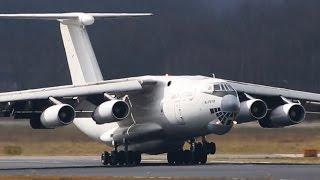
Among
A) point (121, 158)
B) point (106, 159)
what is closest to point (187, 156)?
point (121, 158)

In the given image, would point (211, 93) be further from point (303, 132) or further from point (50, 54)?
point (50, 54)

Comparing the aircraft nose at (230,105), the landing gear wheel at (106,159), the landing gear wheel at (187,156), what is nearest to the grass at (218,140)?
the landing gear wheel at (187,156)

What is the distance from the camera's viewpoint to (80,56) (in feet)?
146

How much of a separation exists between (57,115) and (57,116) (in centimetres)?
3

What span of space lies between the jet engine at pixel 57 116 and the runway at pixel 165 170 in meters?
1.30

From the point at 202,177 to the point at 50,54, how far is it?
26.4 meters

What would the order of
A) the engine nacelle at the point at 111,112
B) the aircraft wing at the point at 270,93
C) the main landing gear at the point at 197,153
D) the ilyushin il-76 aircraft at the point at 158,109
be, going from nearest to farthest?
the engine nacelle at the point at 111,112 < the ilyushin il-76 aircraft at the point at 158,109 < the main landing gear at the point at 197,153 < the aircraft wing at the point at 270,93

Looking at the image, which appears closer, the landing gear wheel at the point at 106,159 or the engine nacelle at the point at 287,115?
the engine nacelle at the point at 287,115

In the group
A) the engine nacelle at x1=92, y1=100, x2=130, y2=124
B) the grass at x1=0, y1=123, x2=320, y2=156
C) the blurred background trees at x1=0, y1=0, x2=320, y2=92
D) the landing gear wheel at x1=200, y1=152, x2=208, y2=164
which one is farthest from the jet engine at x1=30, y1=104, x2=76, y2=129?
the blurred background trees at x1=0, y1=0, x2=320, y2=92

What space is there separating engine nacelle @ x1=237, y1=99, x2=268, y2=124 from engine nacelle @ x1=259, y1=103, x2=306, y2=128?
79 centimetres

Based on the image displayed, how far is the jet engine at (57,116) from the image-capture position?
3800 cm

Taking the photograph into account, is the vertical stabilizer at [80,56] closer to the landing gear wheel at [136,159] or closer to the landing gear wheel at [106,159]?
the landing gear wheel at [106,159]

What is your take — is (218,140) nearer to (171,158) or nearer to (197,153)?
(171,158)

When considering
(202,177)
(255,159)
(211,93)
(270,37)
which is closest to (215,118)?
(211,93)
